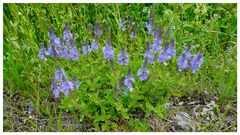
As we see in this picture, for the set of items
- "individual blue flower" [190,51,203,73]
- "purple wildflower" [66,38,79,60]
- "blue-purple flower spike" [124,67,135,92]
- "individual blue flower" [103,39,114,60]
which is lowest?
"blue-purple flower spike" [124,67,135,92]

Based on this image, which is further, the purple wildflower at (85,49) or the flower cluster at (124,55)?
the purple wildflower at (85,49)

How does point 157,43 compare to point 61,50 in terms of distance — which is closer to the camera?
point 157,43

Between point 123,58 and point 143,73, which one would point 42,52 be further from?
point 143,73

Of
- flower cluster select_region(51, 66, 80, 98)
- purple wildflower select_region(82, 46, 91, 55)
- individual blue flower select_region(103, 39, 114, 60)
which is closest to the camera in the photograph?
flower cluster select_region(51, 66, 80, 98)

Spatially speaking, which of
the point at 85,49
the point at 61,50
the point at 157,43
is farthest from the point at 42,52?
the point at 157,43

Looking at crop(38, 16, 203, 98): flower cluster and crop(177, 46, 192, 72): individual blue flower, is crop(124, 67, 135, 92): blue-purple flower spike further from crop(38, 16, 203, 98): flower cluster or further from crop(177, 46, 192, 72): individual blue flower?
crop(177, 46, 192, 72): individual blue flower

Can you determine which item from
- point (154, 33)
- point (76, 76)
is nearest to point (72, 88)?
point (76, 76)

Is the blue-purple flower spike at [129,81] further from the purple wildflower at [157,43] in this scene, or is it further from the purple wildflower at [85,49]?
the purple wildflower at [85,49]

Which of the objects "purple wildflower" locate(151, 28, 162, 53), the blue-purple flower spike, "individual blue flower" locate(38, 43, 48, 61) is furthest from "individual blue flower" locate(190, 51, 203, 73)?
"individual blue flower" locate(38, 43, 48, 61)

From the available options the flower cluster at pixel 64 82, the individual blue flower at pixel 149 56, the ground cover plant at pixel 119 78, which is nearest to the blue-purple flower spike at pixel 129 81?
the ground cover plant at pixel 119 78
